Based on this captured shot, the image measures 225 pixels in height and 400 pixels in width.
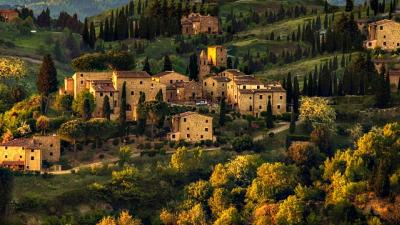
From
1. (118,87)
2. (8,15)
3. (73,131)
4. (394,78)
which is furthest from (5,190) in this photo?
(8,15)

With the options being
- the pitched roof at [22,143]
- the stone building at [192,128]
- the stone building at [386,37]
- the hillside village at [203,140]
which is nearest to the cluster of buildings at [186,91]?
the stone building at [192,128]

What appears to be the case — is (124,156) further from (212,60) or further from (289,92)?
(212,60)

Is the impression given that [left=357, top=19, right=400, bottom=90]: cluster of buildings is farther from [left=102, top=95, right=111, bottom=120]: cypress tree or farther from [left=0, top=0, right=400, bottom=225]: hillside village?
[left=102, top=95, right=111, bottom=120]: cypress tree

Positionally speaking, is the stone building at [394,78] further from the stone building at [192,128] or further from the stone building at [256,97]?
the stone building at [192,128]

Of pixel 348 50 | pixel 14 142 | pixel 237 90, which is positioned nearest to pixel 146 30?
pixel 348 50

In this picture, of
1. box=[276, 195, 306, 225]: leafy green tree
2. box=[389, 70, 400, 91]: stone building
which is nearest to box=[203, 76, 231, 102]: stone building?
box=[389, 70, 400, 91]: stone building

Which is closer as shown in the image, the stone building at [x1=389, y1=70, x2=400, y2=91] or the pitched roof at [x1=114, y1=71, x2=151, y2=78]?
the pitched roof at [x1=114, y1=71, x2=151, y2=78]
